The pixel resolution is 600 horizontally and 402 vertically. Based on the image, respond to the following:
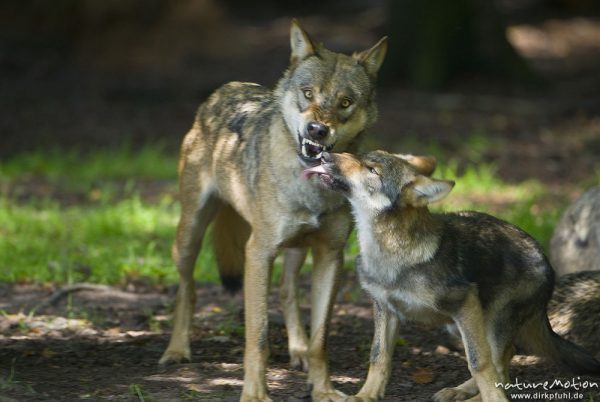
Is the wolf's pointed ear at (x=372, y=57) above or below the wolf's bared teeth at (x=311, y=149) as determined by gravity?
above

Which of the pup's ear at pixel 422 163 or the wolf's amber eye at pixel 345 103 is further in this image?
the pup's ear at pixel 422 163

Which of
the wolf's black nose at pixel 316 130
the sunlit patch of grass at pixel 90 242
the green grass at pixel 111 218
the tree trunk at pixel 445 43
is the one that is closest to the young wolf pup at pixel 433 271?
the wolf's black nose at pixel 316 130

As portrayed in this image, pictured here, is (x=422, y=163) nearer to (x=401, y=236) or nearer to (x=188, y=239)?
Answer: (x=401, y=236)

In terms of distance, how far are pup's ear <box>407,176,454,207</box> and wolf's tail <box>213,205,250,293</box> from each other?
2064mm

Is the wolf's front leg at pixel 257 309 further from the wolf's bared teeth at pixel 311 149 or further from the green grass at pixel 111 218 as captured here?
the green grass at pixel 111 218

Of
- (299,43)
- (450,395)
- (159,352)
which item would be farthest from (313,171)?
(159,352)

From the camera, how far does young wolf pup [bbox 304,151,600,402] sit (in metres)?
5.59

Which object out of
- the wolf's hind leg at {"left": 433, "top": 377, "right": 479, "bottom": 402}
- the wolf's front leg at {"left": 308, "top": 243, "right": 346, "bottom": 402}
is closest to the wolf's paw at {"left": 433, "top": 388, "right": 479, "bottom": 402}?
the wolf's hind leg at {"left": 433, "top": 377, "right": 479, "bottom": 402}

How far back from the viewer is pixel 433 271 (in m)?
5.62

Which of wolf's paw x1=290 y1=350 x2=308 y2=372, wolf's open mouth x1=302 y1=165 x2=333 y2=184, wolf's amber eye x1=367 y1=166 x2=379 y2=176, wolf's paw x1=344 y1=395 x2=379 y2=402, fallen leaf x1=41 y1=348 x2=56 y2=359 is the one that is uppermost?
wolf's amber eye x1=367 y1=166 x2=379 y2=176

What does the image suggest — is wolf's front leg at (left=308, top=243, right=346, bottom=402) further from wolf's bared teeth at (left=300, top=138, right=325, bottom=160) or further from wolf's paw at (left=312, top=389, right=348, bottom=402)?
wolf's bared teeth at (left=300, top=138, right=325, bottom=160)

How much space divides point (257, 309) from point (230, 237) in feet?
4.47

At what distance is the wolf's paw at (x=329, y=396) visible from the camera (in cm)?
599

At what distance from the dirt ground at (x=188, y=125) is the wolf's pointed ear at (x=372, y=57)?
190 centimetres
